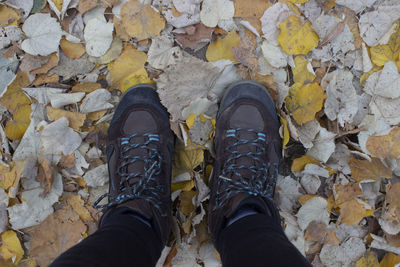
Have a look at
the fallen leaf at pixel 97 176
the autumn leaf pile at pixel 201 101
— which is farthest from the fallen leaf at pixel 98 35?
the fallen leaf at pixel 97 176

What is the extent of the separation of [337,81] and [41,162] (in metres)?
1.16

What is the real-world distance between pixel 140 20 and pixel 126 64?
169mm

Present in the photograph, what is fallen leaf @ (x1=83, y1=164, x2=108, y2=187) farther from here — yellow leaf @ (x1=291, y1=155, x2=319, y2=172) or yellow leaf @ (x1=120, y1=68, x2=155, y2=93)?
yellow leaf @ (x1=291, y1=155, x2=319, y2=172)

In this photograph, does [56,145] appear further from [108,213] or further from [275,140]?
[275,140]

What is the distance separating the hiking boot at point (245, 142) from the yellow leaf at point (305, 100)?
0.27ft

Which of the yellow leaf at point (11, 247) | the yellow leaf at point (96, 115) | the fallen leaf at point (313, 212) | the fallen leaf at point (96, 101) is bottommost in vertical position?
the yellow leaf at point (11, 247)

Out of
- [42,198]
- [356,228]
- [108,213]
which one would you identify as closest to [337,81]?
[356,228]

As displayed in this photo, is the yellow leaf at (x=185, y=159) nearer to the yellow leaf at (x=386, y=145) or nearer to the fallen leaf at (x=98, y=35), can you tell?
the fallen leaf at (x=98, y=35)

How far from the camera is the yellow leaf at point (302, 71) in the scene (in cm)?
114

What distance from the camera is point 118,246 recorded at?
2.56ft

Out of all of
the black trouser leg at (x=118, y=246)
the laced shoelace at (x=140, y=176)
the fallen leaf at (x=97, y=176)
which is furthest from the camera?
the fallen leaf at (x=97, y=176)

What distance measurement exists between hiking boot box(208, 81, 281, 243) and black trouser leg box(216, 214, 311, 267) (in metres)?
0.18

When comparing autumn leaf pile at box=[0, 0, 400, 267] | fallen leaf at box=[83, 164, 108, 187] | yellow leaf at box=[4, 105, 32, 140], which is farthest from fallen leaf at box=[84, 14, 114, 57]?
fallen leaf at box=[83, 164, 108, 187]

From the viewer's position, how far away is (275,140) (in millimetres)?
1167
